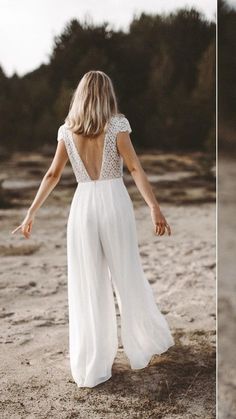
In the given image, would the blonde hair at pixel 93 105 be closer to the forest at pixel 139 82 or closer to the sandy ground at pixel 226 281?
the sandy ground at pixel 226 281

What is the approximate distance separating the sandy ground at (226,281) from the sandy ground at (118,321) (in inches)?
33.1

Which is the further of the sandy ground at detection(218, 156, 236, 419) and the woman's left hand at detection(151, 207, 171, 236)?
the woman's left hand at detection(151, 207, 171, 236)

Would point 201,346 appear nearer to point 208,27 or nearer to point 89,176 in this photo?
point 89,176

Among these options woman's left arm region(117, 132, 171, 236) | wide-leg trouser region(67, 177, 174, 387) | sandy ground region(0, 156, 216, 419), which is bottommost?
sandy ground region(0, 156, 216, 419)

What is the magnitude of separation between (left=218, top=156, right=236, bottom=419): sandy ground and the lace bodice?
981mm

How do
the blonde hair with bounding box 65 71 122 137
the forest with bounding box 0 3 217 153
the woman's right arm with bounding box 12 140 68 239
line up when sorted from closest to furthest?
the blonde hair with bounding box 65 71 122 137 < the woman's right arm with bounding box 12 140 68 239 < the forest with bounding box 0 3 217 153

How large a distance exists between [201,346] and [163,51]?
6390 mm

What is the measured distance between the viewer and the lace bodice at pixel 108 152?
102 inches

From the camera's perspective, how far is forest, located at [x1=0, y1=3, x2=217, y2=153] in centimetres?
845

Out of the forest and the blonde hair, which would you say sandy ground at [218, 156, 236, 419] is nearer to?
the blonde hair

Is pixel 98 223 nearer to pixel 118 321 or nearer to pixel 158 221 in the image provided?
pixel 158 221

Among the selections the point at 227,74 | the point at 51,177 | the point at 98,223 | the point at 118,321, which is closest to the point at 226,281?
the point at 227,74

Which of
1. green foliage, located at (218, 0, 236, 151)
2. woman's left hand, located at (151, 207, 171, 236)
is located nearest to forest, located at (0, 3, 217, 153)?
woman's left hand, located at (151, 207, 171, 236)

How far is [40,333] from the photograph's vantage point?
3.57m
